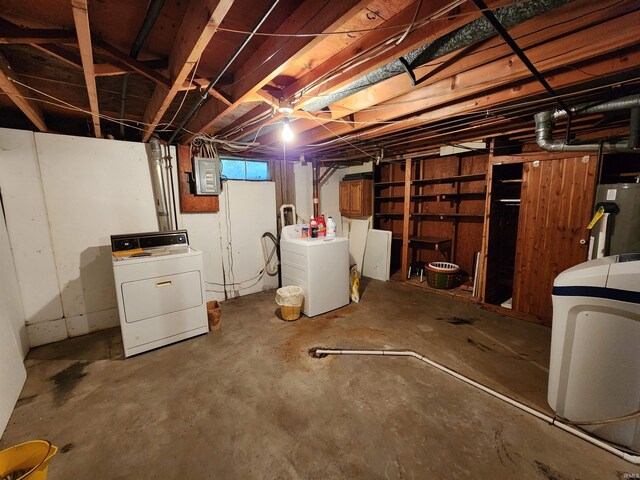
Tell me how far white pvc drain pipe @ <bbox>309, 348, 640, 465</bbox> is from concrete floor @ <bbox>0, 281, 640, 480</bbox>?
1.9 inches

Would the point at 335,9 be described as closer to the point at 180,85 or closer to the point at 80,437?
the point at 180,85

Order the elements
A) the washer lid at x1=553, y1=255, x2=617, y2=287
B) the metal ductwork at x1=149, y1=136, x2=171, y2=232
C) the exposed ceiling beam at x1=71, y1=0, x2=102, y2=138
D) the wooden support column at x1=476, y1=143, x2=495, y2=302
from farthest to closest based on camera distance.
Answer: the wooden support column at x1=476, y1=143, x2=495, y2=302
the metal ductwork at x1=149, y1=136, x2=171, y2=232
the washer lid at x1=553, y1=255, x2=617, y2=287
the exposed ceiling beam at x1=71, y1=0, x2=102, y2=138

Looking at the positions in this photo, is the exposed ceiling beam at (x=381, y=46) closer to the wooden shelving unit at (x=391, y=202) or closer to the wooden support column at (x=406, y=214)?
the wooden support column at (x=406, y=214)

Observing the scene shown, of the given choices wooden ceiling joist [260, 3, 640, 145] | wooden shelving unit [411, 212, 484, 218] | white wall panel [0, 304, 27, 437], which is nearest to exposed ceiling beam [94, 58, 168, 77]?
wooden ceiling joist [260, 3, 640, 145]

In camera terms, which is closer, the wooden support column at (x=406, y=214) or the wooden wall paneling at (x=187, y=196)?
the wooden wall paneling at (x=187, y=196)

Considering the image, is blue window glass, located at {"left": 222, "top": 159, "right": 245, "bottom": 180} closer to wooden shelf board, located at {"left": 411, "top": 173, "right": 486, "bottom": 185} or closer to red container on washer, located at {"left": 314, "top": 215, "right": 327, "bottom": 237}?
red container on washer, located at {"left": 314, "top": 215, "right": 327, "bottom": 237}

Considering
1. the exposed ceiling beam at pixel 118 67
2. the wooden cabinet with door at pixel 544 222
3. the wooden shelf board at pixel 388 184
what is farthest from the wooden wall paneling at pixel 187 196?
the wooden cabinet with door at pixel 544 222

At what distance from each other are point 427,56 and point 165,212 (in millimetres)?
3098

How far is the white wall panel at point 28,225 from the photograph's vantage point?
8.01 feet

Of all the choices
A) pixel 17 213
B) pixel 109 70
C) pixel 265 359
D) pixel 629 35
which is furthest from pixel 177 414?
pixel 629 35

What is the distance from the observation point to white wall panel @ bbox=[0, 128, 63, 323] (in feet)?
8.01

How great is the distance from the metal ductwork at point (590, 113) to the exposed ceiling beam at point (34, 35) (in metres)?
3.49

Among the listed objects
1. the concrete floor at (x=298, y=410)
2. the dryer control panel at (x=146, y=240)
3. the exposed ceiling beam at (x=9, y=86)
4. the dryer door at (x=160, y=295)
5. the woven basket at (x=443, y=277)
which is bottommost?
the concrete floor at (x=298, y=410)

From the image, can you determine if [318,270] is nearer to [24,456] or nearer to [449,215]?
[449,215]
